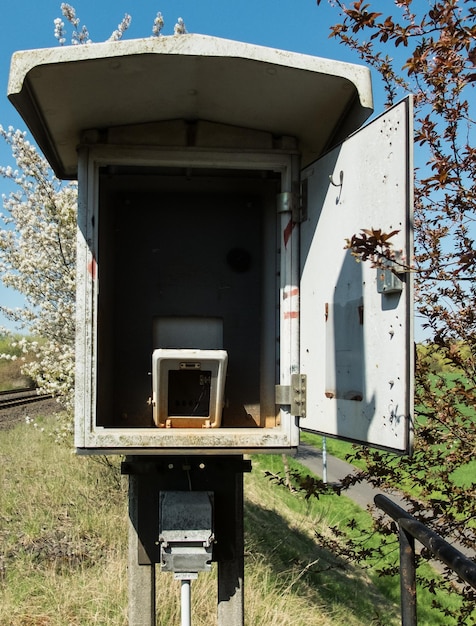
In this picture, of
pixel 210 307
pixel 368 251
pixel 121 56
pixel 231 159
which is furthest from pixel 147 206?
pixel 368 251

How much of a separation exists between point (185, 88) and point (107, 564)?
393cm

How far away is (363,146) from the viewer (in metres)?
2.84

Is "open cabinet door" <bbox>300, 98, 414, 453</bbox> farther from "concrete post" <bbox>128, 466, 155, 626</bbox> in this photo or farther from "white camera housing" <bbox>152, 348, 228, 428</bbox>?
"concrete post" <bbox>128, 466, 155, 626</bbox>

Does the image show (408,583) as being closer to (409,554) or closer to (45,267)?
(409,554)

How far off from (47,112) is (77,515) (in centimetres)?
493

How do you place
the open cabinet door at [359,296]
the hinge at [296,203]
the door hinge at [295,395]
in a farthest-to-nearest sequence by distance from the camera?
the hinge at [296,203]
the door hinge at [295,395]
the open cabinet door at [359,296]

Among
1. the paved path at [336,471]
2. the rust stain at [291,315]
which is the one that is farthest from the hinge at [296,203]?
the paved path at [336,471]

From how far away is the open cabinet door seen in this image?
256cm

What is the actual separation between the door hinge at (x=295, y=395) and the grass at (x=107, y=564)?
1535 millimetres

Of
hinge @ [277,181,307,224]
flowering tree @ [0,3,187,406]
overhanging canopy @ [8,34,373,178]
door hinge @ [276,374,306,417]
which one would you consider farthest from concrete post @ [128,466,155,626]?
flowering tree @ [0,3,187,406]

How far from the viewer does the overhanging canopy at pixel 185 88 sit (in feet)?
8.95

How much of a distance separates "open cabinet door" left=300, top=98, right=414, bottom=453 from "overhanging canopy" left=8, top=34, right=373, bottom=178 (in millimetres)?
224

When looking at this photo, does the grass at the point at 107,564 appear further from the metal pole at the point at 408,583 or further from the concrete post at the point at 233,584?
the metal pole at the point at 408,583

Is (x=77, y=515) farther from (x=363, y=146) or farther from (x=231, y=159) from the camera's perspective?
(x=363, y=146)
